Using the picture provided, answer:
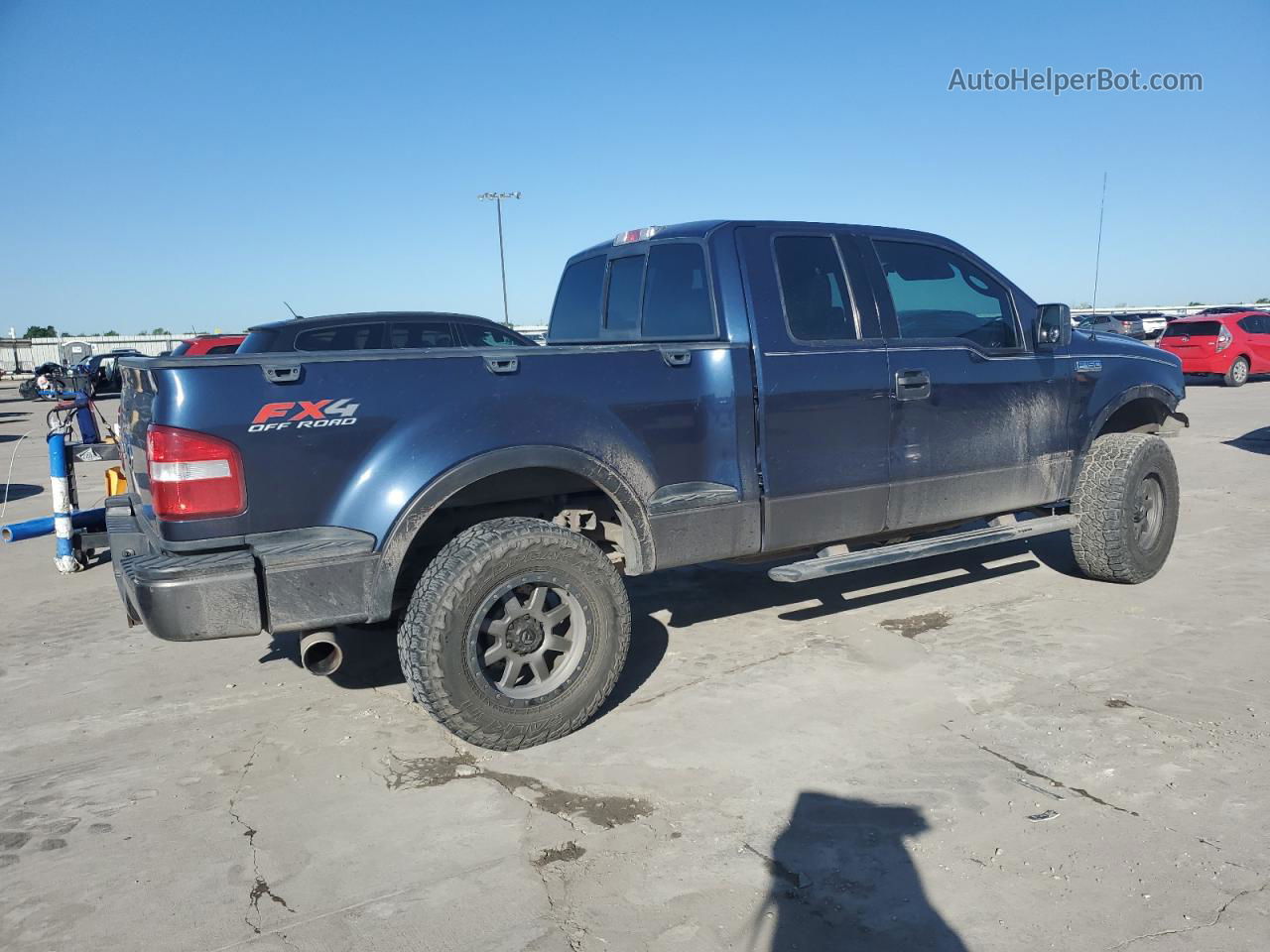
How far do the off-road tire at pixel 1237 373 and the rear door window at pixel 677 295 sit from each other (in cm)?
2021

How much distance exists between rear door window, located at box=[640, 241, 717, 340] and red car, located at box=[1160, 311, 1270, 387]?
1906 centimetres

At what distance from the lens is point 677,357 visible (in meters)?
3.95

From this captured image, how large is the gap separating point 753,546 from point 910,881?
180 cm

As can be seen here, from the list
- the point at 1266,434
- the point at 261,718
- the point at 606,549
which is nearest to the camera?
the point at 261,718

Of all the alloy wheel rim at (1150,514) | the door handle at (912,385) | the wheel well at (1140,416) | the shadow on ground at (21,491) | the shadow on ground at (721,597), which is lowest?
the shadow on ground at (721,597)

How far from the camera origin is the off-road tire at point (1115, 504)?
5.49m

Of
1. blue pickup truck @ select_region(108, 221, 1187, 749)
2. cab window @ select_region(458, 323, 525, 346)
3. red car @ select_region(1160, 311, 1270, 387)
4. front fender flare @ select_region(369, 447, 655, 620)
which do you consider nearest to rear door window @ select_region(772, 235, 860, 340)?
blue pickup truck @ select_region(108, 221, 1187, 749)

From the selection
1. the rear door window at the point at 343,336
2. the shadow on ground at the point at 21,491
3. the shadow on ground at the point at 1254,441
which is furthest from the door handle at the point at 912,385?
the shadow on ground at the point at 21,491

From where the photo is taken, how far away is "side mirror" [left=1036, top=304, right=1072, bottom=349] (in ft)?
16.8

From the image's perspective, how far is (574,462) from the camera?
370cm

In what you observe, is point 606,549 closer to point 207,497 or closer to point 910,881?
point 207,497

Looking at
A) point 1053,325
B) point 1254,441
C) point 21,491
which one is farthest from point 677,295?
point 1254,441

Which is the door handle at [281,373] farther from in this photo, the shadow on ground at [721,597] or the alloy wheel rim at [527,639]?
the shadow on ground at [721,597]

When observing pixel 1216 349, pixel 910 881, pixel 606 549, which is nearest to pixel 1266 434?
pixel 1216 349
